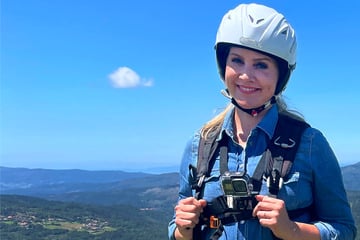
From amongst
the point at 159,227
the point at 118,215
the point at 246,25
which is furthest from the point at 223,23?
the point at 118,215

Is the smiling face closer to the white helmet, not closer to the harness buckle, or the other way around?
the white helmet

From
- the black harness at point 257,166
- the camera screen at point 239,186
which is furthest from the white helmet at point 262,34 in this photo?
the camera screen at point 239,186

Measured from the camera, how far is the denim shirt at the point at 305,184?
3301 mm

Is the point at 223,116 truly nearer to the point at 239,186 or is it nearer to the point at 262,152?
the point at 262,152

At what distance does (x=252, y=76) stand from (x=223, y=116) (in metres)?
0.51

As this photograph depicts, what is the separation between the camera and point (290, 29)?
3719 mm

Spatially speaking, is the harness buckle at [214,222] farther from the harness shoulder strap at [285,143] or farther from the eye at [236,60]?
the eye at [236,60]

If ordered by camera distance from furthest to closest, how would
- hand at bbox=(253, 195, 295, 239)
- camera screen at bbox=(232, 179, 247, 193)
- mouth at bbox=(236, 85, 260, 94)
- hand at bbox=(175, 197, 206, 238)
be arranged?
mouth at bbox=(236, 85, 260, 94) → hand at bbox=(175, 197, 206, 238) → camera screen at bbox=(232, 179, 247, 193) → hand at bbox=(253, 195, 295, 239)

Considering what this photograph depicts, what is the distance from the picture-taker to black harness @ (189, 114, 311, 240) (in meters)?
3.27

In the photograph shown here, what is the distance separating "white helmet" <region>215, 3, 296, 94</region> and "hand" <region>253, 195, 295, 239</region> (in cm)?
92

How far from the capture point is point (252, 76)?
3467 millimetres

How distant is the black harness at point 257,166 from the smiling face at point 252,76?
0.77ft

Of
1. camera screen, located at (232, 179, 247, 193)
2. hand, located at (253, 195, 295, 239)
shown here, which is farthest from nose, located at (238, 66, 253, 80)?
hand, located at (253, 195, 295, 239)

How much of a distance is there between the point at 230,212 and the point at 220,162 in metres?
0.35
